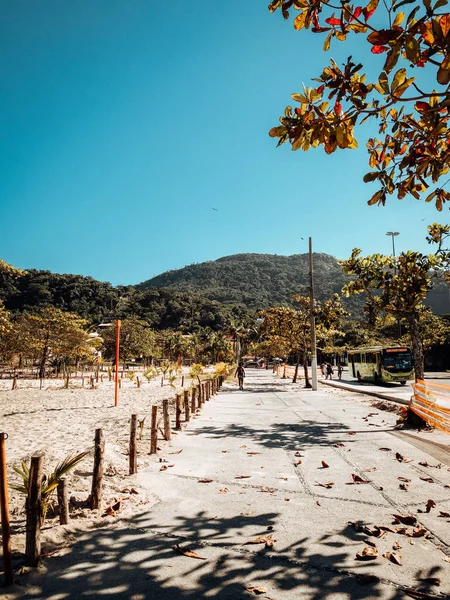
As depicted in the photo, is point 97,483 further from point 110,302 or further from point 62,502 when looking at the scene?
point 110,302

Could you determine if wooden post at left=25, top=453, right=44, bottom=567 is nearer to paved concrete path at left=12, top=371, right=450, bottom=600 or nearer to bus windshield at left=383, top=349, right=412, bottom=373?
paved concrete path at left=12, top=371, right=450, bottom=600

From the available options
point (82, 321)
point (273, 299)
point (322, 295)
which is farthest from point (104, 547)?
point (273, 299)

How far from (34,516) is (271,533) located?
2457mm

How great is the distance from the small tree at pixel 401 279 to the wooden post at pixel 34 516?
976 cm

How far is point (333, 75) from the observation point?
140 inches

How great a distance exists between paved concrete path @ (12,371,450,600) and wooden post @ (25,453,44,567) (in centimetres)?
18

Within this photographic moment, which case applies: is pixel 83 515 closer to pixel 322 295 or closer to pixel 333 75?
pixel 333 75

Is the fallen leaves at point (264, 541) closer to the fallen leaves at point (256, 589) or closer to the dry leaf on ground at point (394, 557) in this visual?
the fallen leaves at point (256, 589)

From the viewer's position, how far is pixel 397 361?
27391mm

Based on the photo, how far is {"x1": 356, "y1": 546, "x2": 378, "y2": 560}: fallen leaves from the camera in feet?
12.0

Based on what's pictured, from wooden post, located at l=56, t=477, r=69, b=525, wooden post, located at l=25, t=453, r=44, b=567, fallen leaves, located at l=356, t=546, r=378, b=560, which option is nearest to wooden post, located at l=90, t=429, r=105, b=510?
wooden post, located at l=56, t=477, r=69, b=525

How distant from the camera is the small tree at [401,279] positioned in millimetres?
10414

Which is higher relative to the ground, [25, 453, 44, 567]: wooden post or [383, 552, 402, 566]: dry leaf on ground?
[25, 453, 44, 567]: wooden post

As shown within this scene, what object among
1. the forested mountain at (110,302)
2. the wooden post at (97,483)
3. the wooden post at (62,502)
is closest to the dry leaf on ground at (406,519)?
the wooden post at (97,483)
